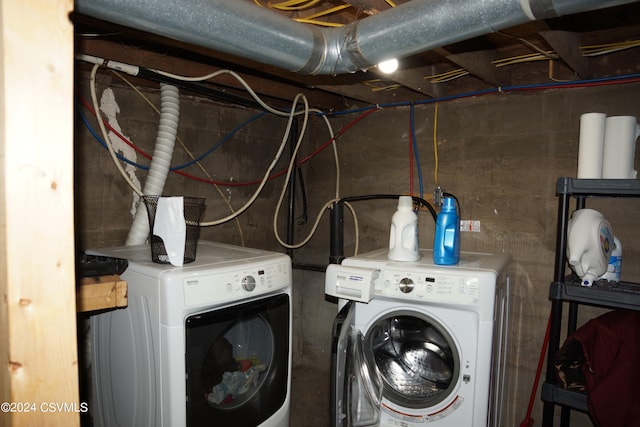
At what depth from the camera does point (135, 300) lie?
1.67m

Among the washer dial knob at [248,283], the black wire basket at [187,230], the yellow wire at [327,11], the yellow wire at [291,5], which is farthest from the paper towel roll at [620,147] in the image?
the black wire basket at [187,230]

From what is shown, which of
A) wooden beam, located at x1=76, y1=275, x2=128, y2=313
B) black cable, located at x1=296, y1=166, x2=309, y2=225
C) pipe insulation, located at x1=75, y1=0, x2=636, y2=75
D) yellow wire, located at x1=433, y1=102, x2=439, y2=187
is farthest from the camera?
black cable, located at x1=296, y1=166, x2=309, y2=225

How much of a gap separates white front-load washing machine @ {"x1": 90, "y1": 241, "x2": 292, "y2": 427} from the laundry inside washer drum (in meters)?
0.48

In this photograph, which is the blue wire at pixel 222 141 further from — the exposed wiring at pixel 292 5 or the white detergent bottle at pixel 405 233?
the white detergent bottle at pixel 405 233

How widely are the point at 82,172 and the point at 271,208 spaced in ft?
4.41

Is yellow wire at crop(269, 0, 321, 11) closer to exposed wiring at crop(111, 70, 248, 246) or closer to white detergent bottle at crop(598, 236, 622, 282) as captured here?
exposed wiring at crop(111, 70, 248, 246)

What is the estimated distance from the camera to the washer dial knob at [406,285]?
1788mm

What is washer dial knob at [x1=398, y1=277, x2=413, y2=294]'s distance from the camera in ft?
5.87

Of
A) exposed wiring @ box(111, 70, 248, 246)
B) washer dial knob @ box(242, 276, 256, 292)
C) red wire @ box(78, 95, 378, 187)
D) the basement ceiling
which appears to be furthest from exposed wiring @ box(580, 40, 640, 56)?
exposed wiring @ box(111, 70, 248, 246)

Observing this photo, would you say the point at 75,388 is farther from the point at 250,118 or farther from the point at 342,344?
the point at 250,118

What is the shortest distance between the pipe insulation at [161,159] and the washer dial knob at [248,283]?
0.79 m

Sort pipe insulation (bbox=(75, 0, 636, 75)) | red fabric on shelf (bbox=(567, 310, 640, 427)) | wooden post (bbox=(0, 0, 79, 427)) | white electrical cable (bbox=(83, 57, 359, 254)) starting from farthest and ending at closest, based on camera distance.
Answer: white electrical cable (bbox=(83, 57, 359, 254)), red fabric on shelf (bbox=(567, 310, 640, 427)), pipe insulation (bbox=(75, 0, 636, 75)), wooden post (bbox=(0, 0, 79, 427))

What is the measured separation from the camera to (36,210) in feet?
2.25

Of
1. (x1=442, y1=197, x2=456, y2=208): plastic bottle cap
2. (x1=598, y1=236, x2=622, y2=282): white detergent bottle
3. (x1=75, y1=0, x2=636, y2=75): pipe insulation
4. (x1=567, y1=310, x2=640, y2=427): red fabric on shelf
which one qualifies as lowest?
(x1=567, y1=310, x2=640, y2=427): red fabric on shelf
